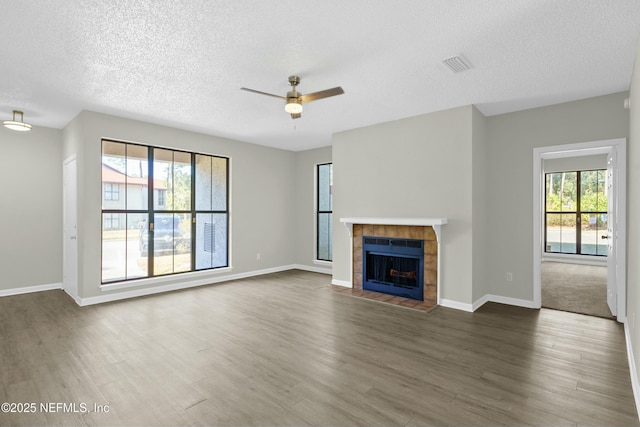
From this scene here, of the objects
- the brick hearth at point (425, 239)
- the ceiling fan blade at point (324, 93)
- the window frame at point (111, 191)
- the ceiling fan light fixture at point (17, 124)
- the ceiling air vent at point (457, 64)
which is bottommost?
the brick hearth at point (425, 239)

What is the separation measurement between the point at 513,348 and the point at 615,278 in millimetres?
1967

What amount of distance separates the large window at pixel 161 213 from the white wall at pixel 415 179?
2303 millimetres

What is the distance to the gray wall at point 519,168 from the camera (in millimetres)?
4098

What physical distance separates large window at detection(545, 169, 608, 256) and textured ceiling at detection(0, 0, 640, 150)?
219 inches

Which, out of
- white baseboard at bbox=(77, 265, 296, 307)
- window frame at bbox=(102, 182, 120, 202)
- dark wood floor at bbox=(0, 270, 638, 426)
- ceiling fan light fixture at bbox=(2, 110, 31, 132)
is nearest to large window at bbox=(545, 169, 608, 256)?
dark wood floor at bbox=(0, 270, 638, 426)

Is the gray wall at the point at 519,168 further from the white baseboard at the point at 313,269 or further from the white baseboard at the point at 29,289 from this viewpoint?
the white baseboard at the point at 29,289

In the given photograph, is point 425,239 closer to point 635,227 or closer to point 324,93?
point 635,227

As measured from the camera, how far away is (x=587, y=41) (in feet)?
8.86

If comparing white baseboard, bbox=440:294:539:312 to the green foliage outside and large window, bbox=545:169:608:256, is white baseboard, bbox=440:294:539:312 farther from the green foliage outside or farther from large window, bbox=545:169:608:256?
the green foliage outside

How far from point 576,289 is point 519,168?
2522 millimetres

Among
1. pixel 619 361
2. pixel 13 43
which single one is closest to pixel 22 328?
pixel 13 43

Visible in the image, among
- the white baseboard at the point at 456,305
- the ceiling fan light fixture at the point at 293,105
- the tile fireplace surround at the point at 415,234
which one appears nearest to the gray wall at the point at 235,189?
the tile fireplace surround at the point at 415,234

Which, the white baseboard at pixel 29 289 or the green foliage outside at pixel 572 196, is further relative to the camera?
the green foliage outside at pixel 572 196

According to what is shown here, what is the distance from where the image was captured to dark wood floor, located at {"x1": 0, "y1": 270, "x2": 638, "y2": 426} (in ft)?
6.94
